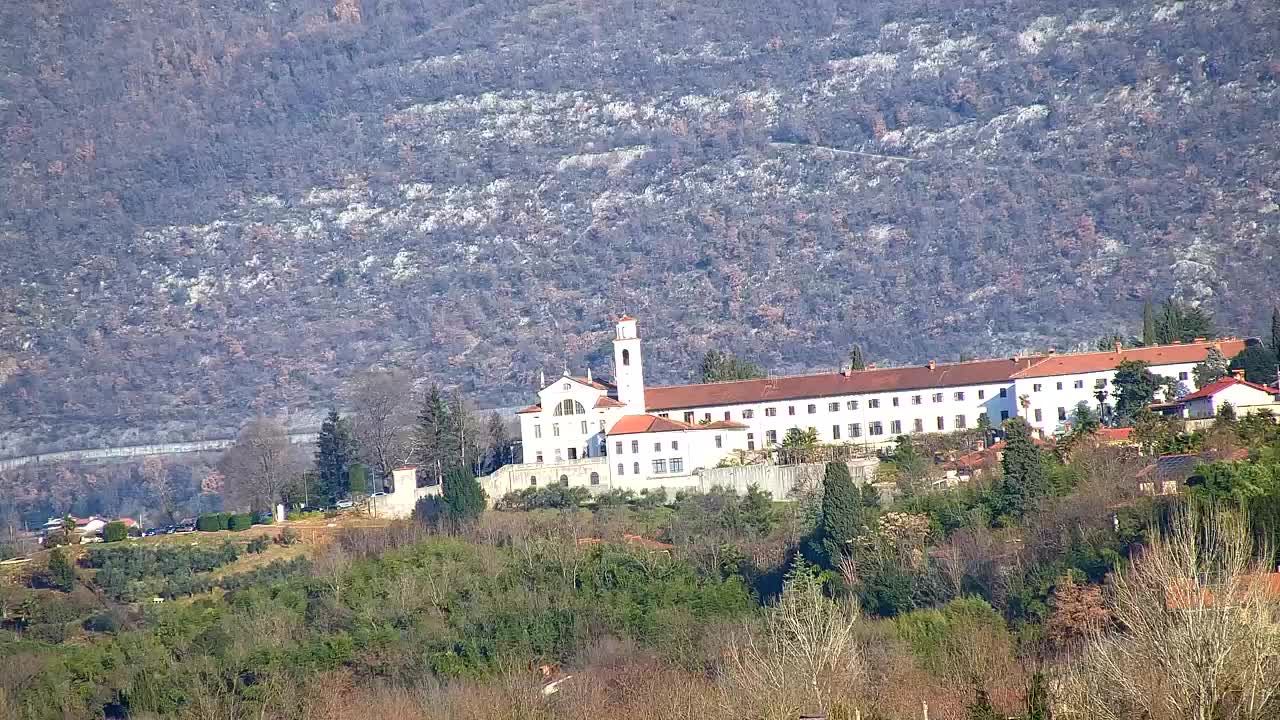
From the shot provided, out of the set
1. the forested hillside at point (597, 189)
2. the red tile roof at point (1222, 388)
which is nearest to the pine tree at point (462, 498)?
the red tile roof at point (1222, 388)

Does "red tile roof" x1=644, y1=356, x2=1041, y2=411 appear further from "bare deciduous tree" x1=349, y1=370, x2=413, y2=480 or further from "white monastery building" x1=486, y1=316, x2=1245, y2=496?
"bare deciduous tree" x1=349, y1=370, x2=413, y2=480

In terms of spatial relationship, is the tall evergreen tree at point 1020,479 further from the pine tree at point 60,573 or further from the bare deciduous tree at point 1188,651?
the pine tree at point 60,573

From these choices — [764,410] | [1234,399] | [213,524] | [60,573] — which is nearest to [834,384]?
[764,410]

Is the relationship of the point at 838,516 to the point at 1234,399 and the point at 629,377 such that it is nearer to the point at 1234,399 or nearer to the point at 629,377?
the point at 1234,399

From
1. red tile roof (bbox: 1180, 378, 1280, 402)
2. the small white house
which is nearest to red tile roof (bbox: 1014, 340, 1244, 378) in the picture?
red tile roof (bbox: 1180, 378, 1280, 402)

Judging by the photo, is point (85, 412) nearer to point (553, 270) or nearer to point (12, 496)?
point (12, 496)

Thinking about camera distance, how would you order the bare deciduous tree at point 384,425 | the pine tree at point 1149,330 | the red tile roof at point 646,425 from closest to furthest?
1. the red tile roof at point 646,425
2. the pine tree at point 1149,330
3. the bare deciduous tree at point 384,425

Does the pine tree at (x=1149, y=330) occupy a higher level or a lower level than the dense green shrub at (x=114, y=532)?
higher
